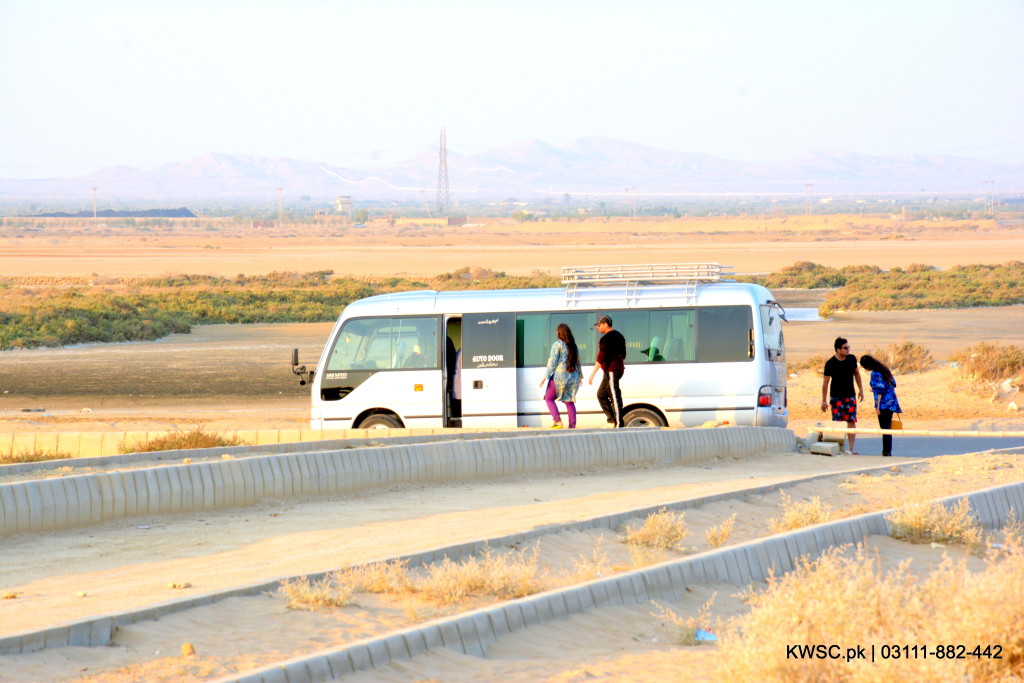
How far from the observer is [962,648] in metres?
5.30

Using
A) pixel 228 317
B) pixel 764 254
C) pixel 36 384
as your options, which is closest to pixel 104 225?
pixel 764 254

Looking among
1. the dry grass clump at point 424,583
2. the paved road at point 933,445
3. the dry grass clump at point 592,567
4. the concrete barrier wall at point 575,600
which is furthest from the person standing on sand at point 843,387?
the dry grass clump at point 424,583

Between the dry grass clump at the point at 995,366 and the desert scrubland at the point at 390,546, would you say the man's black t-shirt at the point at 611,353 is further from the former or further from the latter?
the dry grass clump at the point at 995,366

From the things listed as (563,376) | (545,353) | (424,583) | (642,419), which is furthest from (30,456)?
(424,583)

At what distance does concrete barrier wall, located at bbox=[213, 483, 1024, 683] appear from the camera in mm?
5664

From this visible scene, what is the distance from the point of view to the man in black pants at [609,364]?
15711mm

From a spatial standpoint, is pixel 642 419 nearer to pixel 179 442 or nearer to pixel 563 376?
pixel 563 376

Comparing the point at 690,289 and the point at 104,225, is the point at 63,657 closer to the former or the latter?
the point at 690,289

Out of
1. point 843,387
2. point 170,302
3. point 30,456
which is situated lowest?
point 170,302

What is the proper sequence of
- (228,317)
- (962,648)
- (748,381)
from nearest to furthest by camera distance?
1. (962,648)
2. (748,381)
3. (228,317)

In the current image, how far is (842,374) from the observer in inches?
634

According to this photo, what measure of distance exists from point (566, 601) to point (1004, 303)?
142 feet

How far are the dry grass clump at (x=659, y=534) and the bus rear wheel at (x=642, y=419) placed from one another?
7.52 m

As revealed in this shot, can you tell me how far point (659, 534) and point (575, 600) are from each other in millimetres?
2001
